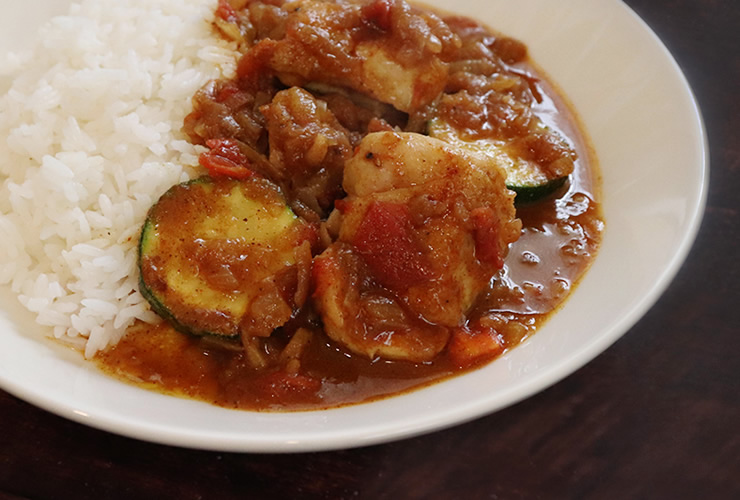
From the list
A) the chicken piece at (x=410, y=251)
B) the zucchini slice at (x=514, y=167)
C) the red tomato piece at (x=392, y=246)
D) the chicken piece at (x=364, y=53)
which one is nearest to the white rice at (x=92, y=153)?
the chicken piece at (x=364, y=53)

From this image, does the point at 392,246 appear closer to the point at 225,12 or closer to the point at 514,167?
the point at 514,167

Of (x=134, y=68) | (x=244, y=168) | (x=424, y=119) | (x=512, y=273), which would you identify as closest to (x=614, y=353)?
(x=512, y=273)

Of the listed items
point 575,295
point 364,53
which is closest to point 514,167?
point 575,295

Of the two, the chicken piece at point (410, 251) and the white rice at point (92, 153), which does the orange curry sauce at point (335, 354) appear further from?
the white rice at point (92, 153)

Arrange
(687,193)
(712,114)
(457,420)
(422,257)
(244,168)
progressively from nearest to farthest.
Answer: (457,420)
(422,257)
(687,193)
(244,168)
(712,114)

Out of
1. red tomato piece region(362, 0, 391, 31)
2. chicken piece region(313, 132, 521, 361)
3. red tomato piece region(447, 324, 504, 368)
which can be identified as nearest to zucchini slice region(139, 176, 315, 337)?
chicken piece region(313, 132, 521, 361)

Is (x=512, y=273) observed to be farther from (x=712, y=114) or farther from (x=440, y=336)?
(x=712, y=114)
